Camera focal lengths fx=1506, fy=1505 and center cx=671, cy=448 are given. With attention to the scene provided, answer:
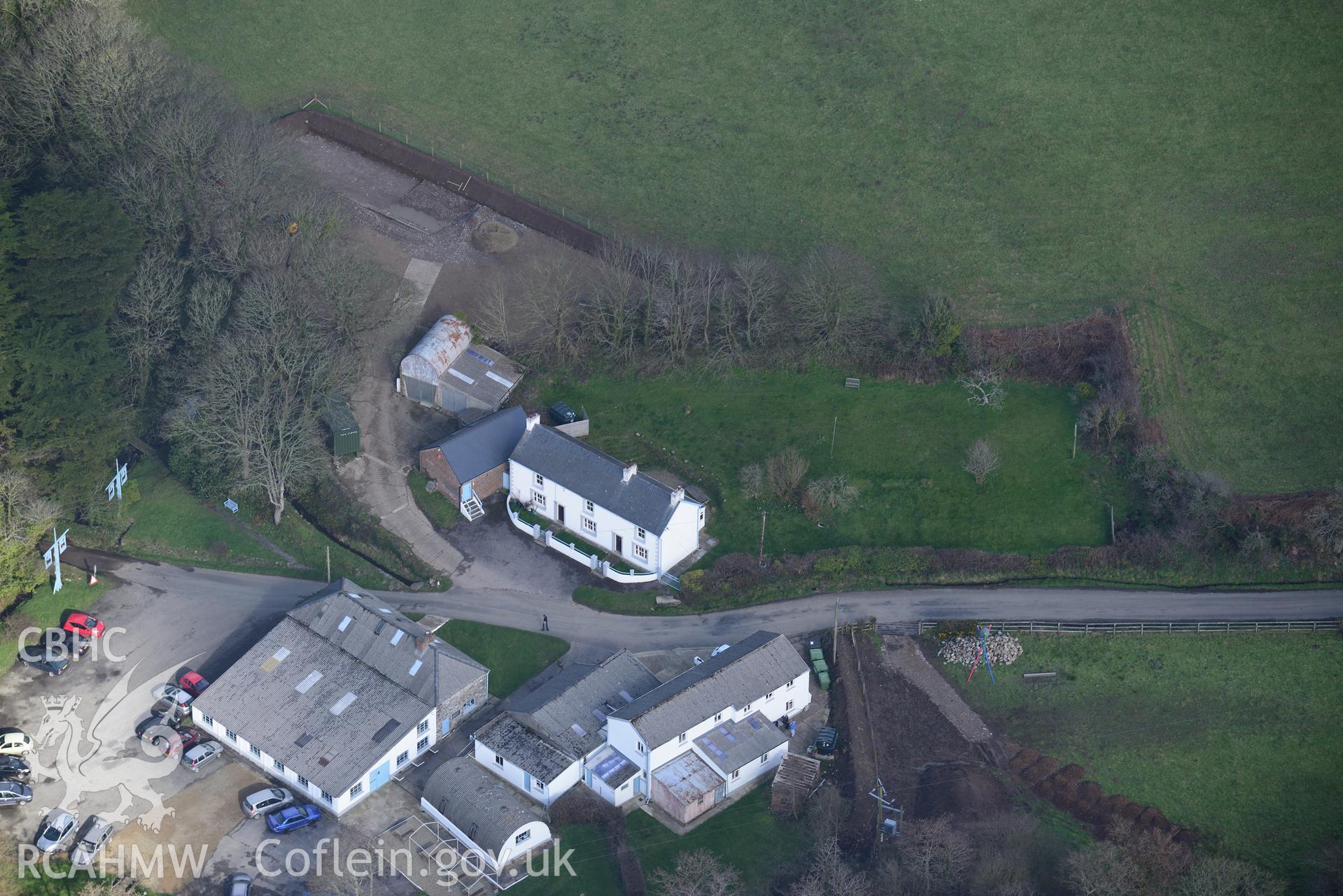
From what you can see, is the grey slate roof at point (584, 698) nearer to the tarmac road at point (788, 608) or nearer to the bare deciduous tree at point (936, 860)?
the tarmac road at point (788, 608)

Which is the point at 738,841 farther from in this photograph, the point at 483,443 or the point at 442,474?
the point at 442,474

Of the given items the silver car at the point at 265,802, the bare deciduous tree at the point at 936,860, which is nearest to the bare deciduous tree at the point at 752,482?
the bare deciduous tree at the point at 936,860

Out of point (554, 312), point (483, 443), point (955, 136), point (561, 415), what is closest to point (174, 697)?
point (483, 443)

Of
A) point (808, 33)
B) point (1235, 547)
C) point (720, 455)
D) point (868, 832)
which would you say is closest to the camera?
point (868, 832)

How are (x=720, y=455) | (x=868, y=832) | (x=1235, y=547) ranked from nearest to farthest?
(x=868, y=832)
(x=1235, y=547)
(x=720, y=455)

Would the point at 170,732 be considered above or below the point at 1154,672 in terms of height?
below

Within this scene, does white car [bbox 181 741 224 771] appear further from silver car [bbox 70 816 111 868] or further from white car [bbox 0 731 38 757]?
white car [bbox 0 731 38 757]

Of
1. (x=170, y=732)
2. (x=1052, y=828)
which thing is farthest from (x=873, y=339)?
(x=170, y=732)

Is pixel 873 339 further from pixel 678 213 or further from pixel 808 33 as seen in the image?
pixel 808 33
